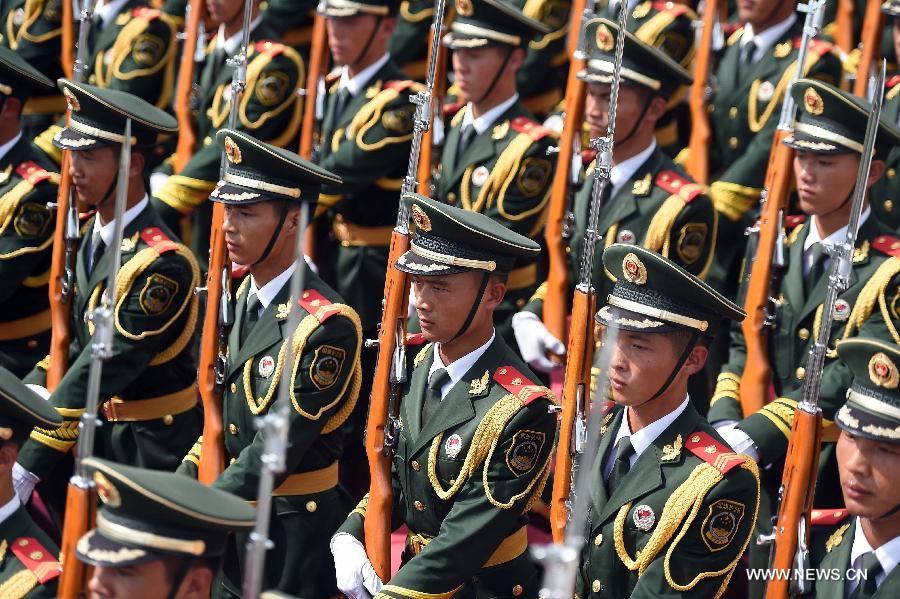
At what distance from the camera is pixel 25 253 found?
9055mm

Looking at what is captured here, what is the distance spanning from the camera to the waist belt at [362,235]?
9719 mm

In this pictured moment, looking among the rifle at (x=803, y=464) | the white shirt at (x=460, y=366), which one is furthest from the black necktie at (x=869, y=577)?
the white shirt at (x=460, y=366)

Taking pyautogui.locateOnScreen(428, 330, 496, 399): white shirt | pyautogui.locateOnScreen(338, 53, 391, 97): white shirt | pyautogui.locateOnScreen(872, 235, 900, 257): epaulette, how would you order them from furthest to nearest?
pyautogui.locateOnScreen(338, 53, 391, 97): white shirt → pyautogui.locateOnScreen(872, 235, 900, 257): epaulette → pyautogui.locateOnScreen(428, 330, 496, 399): white shirt

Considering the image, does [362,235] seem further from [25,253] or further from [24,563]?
[24,563]

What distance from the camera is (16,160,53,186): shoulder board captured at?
9227 mm

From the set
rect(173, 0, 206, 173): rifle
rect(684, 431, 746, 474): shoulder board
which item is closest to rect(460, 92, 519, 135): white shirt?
rect(173, 0, 206, 173): rifle

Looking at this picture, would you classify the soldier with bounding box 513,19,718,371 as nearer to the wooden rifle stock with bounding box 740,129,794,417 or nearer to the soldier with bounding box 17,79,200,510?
the wooden rifle stock with bounding box 740,129,794,417

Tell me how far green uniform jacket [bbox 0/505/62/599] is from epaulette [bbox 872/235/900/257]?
3.87m

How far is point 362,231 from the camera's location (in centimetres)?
974

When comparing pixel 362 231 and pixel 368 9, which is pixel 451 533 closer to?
pixel 362 231

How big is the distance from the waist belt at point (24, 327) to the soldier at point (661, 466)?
412 cm

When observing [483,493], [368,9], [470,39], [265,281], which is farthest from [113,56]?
[483,493]

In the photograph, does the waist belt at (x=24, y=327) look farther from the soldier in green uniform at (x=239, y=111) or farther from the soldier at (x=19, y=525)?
the soldier at (x=19, y=525)

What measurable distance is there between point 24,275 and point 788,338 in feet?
13.3
